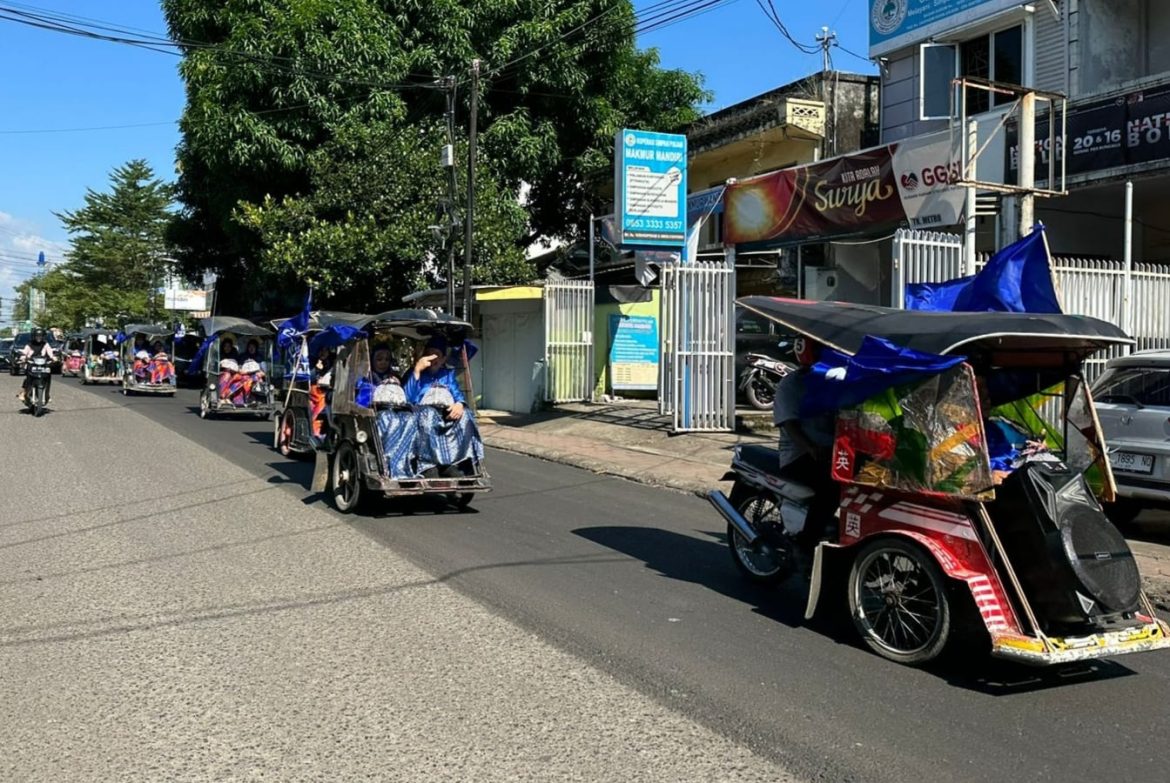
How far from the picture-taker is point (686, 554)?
8.27m

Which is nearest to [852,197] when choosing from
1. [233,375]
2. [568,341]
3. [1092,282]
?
[1092,282]

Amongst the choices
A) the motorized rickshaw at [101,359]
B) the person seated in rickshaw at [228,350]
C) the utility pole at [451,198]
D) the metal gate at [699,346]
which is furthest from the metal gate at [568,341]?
the motorized rickshaw at [101,359]

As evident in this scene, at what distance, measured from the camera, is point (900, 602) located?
219 inches

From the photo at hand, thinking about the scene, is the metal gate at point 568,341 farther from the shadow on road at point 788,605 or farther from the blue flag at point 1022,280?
the blue flag at point 1022,280

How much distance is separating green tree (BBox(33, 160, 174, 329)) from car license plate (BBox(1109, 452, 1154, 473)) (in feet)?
194

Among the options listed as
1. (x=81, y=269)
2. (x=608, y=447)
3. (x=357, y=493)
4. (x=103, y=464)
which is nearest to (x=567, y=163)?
(x=608, y=447)

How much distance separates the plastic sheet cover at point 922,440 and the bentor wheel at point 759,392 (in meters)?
11.7

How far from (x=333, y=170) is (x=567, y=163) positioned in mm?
7379

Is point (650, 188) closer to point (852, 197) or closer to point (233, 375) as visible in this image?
point (852, 197)

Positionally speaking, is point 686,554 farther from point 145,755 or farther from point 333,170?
point 333,170

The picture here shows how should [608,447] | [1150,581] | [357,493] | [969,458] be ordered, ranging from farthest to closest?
[608,447] < [357,493] < [1150,581] < [969,458]

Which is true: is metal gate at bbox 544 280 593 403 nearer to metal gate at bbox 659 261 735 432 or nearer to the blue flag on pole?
metal gate at bbox 659 261 735 432

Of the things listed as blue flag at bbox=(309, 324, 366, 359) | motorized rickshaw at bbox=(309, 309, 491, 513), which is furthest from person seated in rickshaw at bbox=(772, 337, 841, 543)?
blue flag at bbox=(309, 324, 366, 359)

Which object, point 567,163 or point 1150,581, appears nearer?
point 1150,581
